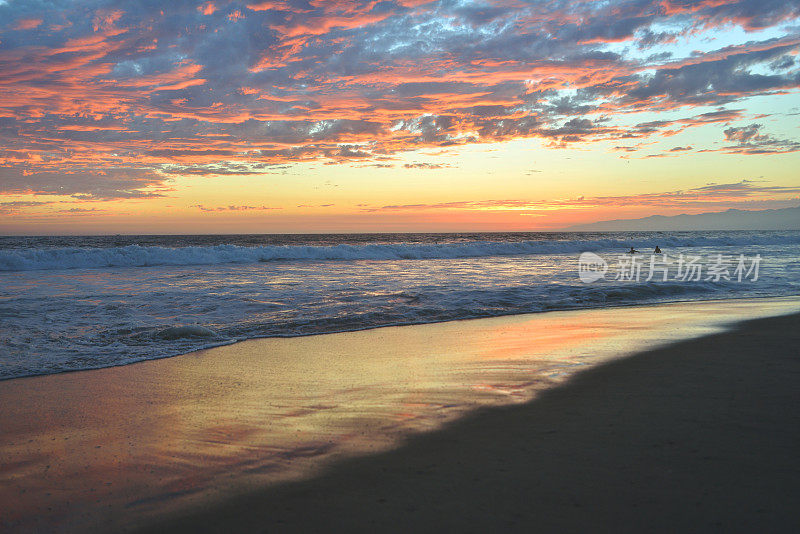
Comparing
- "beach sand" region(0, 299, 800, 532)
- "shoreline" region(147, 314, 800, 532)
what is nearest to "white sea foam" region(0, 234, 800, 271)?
"beach sand" region(0, 299, 800, 532)

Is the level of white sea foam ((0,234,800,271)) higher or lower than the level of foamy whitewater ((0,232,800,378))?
higher

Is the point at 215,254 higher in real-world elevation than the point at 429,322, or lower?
higher

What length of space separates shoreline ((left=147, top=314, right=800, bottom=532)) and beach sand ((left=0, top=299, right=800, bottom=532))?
0.04ft

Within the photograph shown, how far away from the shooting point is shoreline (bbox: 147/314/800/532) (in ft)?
8.45

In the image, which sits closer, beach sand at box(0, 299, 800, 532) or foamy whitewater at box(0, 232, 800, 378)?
beach sand at box(0, 299, 800, 532)

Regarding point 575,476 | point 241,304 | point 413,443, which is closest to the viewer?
point 575,476

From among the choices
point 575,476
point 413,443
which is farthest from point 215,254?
point 575,476

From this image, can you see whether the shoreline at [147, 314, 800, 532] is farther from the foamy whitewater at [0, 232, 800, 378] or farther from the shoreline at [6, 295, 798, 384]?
the foamy whitewater at [0, 232, 800, 378]

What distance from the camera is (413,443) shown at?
11.9ft

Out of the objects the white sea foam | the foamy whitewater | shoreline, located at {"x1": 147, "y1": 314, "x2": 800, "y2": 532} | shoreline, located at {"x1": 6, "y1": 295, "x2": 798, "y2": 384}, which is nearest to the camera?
shoreline, located at {"x1": 147, "y1": 314, "x2": 800, "y2": 532}

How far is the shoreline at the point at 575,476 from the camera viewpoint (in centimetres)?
257

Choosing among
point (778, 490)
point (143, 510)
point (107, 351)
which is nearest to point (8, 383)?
point (107, 351)

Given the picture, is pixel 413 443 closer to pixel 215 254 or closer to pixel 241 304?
pixel 241 304

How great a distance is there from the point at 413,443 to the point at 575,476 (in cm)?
113
